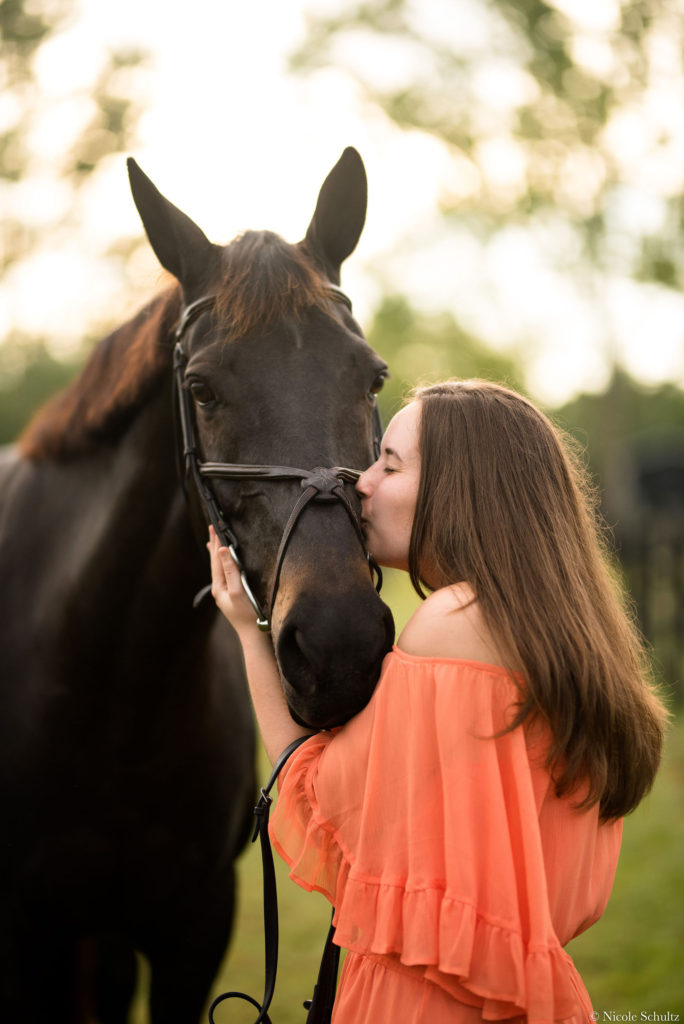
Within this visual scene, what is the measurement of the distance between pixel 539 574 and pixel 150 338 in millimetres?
1437

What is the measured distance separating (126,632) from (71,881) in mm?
859

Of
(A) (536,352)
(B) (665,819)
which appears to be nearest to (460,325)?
(A) (536,352)

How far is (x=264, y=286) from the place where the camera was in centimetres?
206

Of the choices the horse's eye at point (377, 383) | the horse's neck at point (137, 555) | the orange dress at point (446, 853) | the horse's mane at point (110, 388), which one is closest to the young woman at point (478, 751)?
the orange dress at point (446, 853)

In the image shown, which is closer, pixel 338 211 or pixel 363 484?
pixel 363 484

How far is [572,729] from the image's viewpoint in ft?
5.13

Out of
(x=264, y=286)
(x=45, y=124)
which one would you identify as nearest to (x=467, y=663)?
(x=264, y=286)

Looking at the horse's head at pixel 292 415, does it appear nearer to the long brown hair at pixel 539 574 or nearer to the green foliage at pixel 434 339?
the long brown hair at pixel 539 574

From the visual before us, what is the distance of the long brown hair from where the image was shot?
1.57 m

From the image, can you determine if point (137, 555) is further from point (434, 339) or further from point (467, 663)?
point (434, 339)

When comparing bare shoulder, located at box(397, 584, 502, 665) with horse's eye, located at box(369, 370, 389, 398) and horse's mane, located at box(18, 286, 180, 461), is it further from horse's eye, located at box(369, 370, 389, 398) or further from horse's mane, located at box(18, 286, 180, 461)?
horse's mane, located at box(18, 286, 180, 461)

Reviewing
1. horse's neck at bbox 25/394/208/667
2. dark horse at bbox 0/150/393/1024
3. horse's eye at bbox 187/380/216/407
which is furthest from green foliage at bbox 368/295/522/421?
horse's eye at bbox 187/380/216/407

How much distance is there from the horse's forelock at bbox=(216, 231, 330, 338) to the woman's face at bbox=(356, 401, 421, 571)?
452mm

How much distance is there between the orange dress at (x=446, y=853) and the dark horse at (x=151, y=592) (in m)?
0.54
